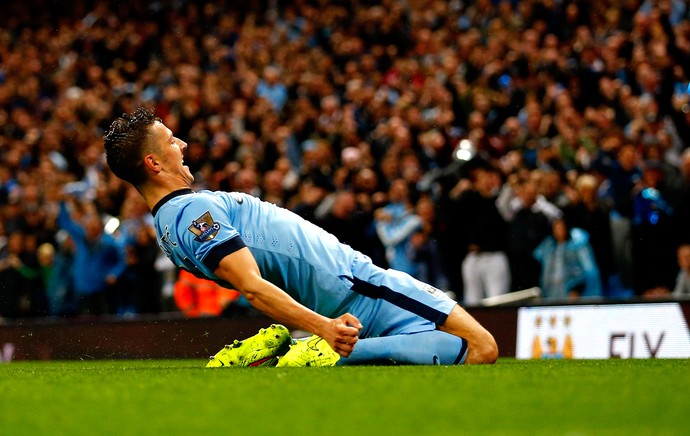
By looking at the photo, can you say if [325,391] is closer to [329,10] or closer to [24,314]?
[24,314]

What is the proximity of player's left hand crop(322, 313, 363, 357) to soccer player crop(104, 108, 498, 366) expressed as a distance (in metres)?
0.54

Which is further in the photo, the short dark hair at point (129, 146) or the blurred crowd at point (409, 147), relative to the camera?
the blurred crowd at point (409, 147)

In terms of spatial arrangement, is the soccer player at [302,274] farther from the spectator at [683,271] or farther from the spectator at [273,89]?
the spectator at [273,89]

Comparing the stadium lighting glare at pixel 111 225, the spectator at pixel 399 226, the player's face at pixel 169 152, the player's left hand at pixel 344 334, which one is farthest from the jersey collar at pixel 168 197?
the stadium lighting glare at pixel 111 225

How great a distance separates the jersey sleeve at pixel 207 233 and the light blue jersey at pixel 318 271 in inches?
3.9

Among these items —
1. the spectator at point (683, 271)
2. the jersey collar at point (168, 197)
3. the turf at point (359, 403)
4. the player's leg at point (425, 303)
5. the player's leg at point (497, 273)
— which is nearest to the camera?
the turf at point (359, 403)

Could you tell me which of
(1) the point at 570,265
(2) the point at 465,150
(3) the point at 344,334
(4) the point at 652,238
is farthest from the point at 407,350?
(2) the point at 465,150

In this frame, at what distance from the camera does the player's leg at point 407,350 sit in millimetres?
5828

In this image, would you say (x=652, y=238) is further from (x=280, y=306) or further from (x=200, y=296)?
(x=280, y=306)

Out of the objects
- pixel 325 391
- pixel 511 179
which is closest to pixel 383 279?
pixel 325 391

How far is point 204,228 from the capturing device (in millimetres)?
5438

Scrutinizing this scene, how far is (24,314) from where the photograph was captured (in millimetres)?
13586

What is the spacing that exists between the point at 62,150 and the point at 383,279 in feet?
39.4

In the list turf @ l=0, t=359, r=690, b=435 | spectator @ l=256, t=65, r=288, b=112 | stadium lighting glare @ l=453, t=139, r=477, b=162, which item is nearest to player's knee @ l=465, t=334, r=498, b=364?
turf @ l=0, t=359, r=690, b=435
